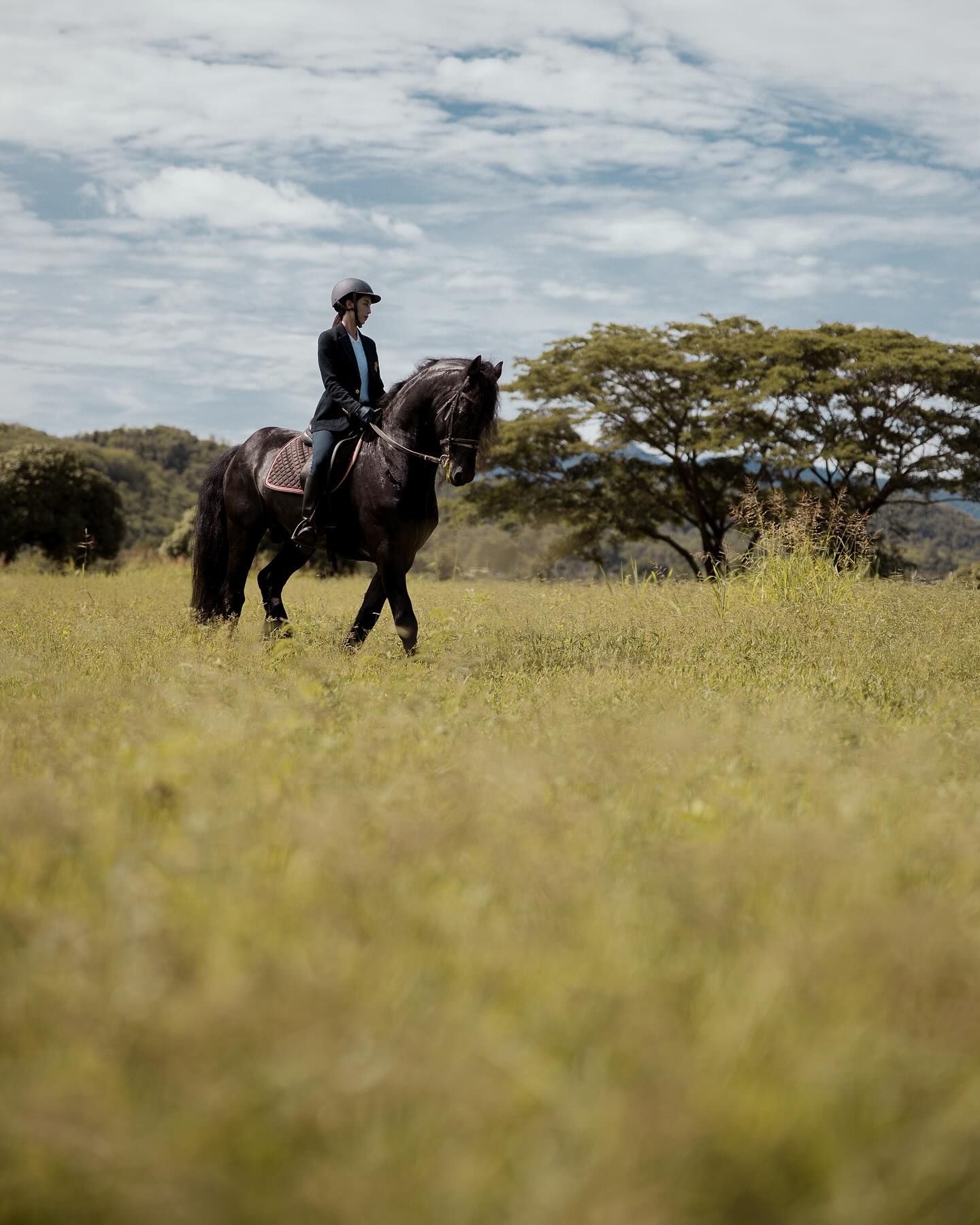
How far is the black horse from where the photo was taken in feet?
26.3

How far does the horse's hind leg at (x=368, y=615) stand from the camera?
8.67m

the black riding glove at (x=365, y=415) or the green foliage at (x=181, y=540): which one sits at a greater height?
the black riding glove at (x=365, y=415)

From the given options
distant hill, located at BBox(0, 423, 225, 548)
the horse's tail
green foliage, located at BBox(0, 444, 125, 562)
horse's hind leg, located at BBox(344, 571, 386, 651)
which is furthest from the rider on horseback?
distant hill, located at BBox(0, 423, 225, 548)

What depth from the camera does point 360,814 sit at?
11.3ft

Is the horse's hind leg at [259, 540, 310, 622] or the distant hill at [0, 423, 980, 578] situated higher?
the distant hill at [0, 423, 980, 578]

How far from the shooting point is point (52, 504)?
33.5 meters

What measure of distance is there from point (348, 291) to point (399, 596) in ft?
8.27

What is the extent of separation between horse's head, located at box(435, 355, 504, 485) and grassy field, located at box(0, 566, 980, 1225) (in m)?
3.11

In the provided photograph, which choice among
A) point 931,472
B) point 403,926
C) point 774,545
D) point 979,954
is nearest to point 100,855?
point 403,926

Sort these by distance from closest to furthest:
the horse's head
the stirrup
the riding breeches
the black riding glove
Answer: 1. the horse's head
2. the black riding glove
3. the riding breeches
4. the stirrup

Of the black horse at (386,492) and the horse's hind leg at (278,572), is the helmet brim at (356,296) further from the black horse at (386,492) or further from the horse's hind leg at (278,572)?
the horse's hind leg at (278,572)

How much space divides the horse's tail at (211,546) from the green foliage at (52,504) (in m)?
22.5

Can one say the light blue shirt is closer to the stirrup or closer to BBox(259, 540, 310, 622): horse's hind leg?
the stirrup

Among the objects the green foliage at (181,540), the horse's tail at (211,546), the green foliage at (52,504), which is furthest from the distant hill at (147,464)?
the horse's tail at (211,546)
